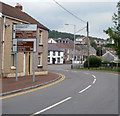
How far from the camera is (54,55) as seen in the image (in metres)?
86.4

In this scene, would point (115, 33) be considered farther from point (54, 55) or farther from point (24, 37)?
point (54, 55)

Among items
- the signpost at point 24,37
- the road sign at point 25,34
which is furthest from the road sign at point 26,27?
the road sign at point 25,34

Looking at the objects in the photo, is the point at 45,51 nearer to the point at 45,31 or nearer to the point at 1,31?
the point at 45,31

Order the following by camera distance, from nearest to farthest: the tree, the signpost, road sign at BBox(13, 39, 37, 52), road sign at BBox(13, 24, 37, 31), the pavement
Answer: the pavement
road sign at BBox(13, 24, 37, 31)
the signpost
road sign at BBox(13, 39, 37, 52)
the tree

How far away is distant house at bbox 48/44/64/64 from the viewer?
279 ft

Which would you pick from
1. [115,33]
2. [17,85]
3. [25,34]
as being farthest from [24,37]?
[115,33]

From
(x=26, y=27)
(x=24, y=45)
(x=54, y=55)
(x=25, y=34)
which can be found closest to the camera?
(x=26, y=27)

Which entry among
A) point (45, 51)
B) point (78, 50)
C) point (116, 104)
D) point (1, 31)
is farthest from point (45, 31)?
point (78, 50)

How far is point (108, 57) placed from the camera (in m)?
97.8

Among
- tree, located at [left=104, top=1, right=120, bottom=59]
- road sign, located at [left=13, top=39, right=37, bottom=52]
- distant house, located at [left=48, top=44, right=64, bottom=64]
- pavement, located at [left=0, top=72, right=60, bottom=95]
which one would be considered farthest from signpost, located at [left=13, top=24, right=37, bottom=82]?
distant house, located at [left=48, top=44, right=64, bottom=64]

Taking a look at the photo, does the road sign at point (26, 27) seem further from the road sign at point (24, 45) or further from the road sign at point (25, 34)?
the road sign at point (24, 45)

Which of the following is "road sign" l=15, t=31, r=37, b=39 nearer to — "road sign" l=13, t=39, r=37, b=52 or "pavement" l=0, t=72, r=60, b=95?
"road sign" l=13, t=39, r=37, b=52

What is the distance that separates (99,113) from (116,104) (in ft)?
7.17

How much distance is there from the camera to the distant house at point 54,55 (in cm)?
8500
